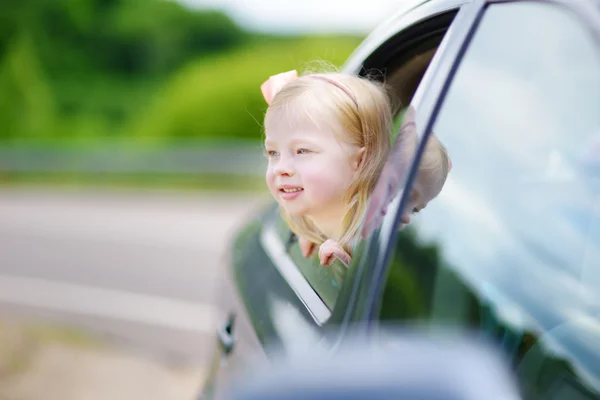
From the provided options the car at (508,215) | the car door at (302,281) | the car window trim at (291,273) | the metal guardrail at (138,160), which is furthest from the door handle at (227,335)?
the metal guardrail at (138,160)

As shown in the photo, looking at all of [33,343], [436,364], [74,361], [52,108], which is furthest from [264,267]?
[52,108]

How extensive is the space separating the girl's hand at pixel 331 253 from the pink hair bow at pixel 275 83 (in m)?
0.37

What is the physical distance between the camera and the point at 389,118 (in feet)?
5.80

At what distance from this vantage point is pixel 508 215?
55.0 inches

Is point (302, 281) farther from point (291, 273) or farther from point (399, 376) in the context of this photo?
point (399, 376)

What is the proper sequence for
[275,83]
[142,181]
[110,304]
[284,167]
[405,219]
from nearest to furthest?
[405,219] → [284,167] → [275,83] → [110,304] → [142,181]

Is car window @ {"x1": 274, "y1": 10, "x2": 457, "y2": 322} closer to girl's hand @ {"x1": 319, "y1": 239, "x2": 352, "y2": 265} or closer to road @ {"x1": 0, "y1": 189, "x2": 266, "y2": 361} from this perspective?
girl's hand @ {"x1": 319, "y1": 239, "x2": 352, "y2": 265}

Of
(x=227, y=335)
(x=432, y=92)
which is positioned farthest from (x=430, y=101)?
(x=227, y=335)

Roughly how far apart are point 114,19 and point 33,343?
20.7 meters

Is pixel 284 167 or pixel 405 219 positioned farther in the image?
pixel 284 167

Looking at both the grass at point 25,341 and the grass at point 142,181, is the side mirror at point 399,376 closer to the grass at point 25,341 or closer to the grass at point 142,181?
the grass at point 25,341

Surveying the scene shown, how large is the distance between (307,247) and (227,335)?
0.46 m

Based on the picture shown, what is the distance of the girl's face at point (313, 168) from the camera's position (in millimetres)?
1681

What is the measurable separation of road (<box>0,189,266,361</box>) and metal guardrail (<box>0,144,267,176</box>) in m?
1.04
